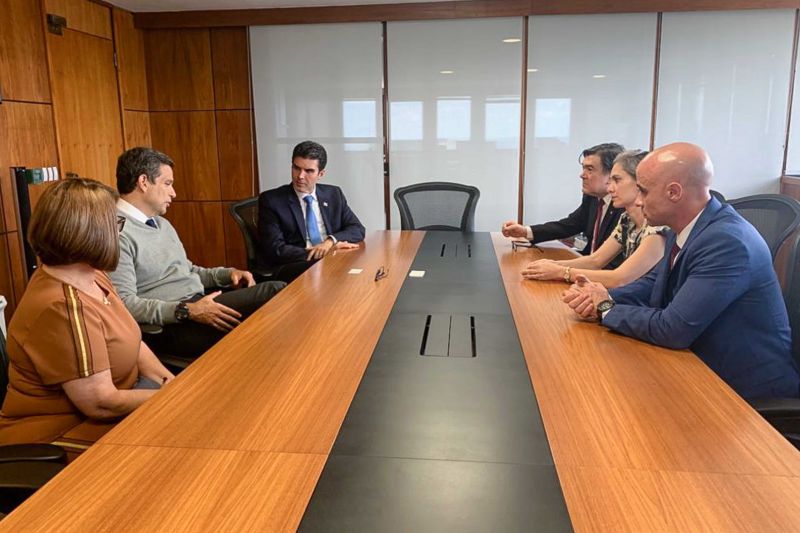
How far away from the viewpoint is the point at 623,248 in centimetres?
266

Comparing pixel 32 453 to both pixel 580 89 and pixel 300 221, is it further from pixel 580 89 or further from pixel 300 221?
pixel 580 89

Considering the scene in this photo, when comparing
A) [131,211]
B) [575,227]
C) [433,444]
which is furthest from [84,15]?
[433,444]

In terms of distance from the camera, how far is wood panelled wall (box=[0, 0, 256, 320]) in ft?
12.6

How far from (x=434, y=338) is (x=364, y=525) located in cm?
89

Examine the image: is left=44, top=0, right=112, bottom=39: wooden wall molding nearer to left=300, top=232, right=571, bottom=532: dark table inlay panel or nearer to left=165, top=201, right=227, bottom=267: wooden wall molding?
left=165, top=201, right=227, bottom=267: wooden wall molding

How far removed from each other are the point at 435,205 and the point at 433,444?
126 inches

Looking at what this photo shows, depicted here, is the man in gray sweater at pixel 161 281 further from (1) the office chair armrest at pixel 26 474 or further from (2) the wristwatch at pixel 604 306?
(2) the wristwatch at pixel 604 306

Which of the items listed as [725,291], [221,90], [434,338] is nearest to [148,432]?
[434,338]

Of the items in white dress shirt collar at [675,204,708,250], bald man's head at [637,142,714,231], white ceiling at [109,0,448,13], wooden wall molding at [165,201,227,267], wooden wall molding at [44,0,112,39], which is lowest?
wooden wall molding at [165,201,227,267]

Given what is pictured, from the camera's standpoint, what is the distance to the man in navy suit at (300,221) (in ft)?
11.1

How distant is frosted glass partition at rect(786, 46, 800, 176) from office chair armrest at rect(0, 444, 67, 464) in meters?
5.49

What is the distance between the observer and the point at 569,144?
510 cm

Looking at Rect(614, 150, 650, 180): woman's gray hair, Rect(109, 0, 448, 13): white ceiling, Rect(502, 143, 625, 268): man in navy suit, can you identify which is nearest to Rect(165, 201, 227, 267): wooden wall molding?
Rect(109, 0, 448, 13): white ceiling

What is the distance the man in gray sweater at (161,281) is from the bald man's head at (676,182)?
1476 millimetres
